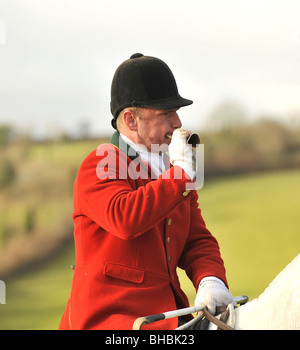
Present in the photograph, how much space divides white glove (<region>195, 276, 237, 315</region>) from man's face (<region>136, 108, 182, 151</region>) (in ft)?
1.57

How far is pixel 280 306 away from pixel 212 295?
0.31 m

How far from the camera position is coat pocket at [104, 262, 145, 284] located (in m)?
1.80

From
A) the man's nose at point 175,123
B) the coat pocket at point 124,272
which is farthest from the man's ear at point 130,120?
the coat pocket at point 124,272

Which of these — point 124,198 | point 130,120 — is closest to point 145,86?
point 130,120

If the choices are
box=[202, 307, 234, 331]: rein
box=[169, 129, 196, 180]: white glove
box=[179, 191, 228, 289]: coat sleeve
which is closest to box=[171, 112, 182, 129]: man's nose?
box=[169, 129, 196, 180]: white glove

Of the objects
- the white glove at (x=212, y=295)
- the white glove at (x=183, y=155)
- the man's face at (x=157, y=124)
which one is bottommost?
the white glove at (x=212, y=295)

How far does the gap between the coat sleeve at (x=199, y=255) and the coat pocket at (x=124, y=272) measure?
238 mm

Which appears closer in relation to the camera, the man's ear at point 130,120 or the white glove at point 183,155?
the white glove at point 183,155

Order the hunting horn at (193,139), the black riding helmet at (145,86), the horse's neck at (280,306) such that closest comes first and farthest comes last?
the horse's neck at (280,306) → the hunting horn at (193,139) → the black riding helmet at (145,86)

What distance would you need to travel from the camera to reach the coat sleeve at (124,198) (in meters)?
1.70

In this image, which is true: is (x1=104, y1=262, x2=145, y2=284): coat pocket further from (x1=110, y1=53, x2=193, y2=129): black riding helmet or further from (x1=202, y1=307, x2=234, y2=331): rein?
(x1=110, y1=53, x2=193, y2=129): black riding helmet

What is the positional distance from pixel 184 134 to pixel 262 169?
4.18 metres

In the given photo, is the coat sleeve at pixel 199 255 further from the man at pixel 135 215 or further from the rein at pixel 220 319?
the rein at pixel 220 319

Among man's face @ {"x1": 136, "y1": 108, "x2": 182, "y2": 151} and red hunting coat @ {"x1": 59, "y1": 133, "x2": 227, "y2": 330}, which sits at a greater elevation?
man's face @ {"x1": 136, "y1": 108, "x2": 182, "y2": 151}
